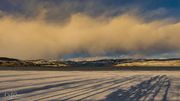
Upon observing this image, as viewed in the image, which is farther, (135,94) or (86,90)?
(86,90)

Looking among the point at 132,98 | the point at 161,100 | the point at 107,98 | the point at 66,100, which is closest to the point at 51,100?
the point at 66,100

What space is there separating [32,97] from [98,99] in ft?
11.4

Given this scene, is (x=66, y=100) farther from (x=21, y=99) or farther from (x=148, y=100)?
(x=148, y=100)

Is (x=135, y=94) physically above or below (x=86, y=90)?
below

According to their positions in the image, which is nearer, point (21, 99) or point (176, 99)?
point (21, 99)

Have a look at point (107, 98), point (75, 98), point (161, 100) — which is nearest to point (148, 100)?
point (161, 100)

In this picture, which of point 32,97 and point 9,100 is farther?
point 32,97

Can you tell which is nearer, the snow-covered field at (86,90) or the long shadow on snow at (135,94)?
the snow-covered field at (86,90)

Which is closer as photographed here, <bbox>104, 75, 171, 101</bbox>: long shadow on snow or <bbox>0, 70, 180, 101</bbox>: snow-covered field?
<bbox>0, 70, 180, 101</bbox>: snow-covered field

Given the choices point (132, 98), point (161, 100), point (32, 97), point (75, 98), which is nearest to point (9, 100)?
point (32, 97)

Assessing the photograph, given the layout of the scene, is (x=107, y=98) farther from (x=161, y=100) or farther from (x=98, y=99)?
(x=161, y=100)

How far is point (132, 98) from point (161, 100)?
1.56 metres

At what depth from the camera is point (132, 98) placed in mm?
19266

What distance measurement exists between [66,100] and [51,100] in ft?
2.45
